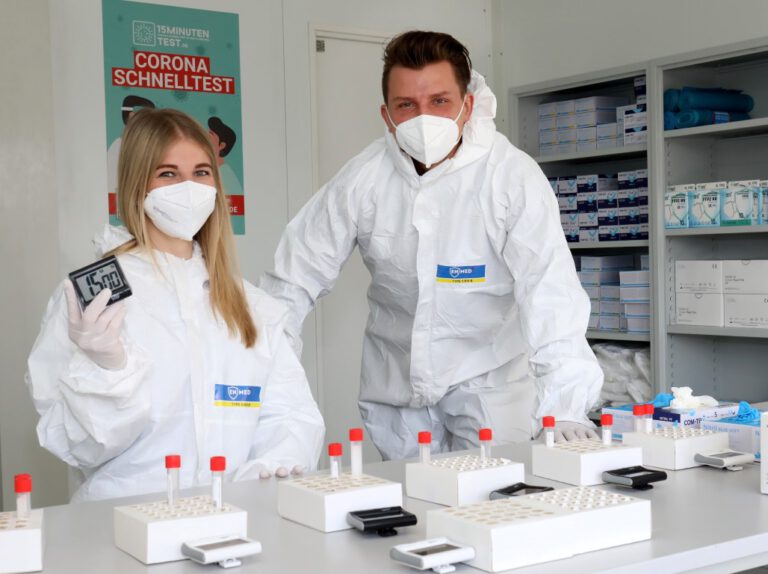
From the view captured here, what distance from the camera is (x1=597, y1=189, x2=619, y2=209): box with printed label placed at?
3.94 metres

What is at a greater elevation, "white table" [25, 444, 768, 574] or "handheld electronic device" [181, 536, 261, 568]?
"handheld electronic device" [181, 536, 261, 568]

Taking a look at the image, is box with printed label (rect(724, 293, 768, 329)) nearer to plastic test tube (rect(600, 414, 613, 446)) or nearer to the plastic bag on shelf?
the plastic bag on shelf

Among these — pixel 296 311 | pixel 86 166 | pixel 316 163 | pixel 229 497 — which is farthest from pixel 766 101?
pixel 229 497

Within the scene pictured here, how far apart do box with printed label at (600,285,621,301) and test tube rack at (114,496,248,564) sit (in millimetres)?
2998

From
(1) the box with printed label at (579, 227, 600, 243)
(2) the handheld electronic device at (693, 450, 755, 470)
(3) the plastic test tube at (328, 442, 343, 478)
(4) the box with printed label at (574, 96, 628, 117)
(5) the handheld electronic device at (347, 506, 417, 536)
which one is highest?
(4) the box with printed label at (574, 96, 628, 117)

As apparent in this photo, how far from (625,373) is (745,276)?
0.69 metres

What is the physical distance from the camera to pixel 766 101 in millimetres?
3727

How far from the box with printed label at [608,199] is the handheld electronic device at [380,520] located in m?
2.88

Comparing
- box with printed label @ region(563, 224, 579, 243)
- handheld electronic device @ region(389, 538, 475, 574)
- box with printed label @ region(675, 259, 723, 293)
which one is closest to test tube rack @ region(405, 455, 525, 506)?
handheld electronic device @ region(389, 538, 475, 574)

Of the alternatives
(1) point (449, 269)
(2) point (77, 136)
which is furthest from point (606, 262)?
(2) point (77, 136)

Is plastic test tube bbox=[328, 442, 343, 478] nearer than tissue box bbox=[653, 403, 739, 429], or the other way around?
plastic test tube bbox=[328, 442, 343, 478]

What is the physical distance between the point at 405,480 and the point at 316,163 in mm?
2901

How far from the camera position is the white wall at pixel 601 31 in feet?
12.7

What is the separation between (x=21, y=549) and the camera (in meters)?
1.11
